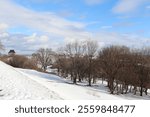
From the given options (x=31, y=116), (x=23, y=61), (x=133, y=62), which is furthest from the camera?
(x=23, y=61)

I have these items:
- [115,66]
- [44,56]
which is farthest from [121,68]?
[44,56]

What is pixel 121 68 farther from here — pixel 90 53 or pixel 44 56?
pixel 44 56

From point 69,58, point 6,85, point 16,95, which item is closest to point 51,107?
point 16,95

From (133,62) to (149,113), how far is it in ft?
165

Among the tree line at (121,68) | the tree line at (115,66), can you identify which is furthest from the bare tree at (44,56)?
the tree line at (121,68)

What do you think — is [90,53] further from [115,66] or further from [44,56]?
[44,56]

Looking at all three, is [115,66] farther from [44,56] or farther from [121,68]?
[44,56]

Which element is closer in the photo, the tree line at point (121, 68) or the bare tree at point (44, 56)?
the tree line at point (121, 68)

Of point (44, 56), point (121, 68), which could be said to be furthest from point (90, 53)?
point (44, 56)

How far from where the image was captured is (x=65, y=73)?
93.8 metres

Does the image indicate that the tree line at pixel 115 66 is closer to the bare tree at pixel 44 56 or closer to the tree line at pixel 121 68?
the tree line at pixel 121 68

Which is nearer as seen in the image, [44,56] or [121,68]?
[121,68]

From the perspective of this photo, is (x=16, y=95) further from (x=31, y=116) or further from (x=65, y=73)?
(x=65, y=73)

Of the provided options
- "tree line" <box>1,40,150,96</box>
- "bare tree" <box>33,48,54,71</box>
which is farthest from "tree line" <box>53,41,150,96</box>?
"bare tree" <box>33,48,54,71</box>
